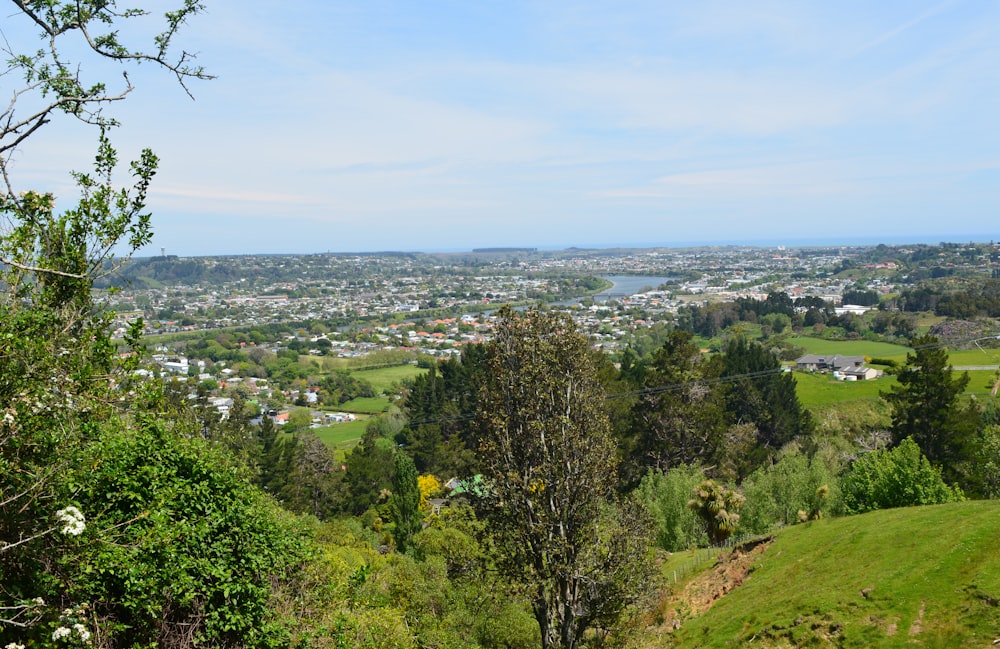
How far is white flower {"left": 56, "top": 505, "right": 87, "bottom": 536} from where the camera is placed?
5.64 m

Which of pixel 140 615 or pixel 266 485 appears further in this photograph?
pixel 266 485

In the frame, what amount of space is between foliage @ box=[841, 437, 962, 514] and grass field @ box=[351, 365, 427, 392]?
68.3 metres

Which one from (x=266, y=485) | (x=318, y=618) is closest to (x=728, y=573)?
(x=318, y=618)

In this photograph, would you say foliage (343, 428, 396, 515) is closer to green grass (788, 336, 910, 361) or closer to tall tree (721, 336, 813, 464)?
tall tree (721, 336, 813, 464)

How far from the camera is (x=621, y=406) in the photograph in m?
35.3

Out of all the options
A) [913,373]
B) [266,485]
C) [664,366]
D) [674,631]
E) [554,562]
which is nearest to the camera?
[554,562]

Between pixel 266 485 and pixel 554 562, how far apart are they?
85.0 feet

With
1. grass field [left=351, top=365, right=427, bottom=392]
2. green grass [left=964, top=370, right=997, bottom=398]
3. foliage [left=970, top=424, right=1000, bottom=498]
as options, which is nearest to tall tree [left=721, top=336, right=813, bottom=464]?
foliage [left=970, top=424, right=1000, bottom=498]

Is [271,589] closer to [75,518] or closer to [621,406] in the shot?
[75,518]

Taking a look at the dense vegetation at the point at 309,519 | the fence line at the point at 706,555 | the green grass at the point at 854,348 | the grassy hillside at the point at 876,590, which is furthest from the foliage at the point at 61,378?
the green grass at the point at 854,348

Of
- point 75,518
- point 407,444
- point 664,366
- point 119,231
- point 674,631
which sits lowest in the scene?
point 407,444

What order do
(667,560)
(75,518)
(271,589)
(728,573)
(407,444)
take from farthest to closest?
(407,444)
(667,560)
(728,573)
(271,589)
(75,518)

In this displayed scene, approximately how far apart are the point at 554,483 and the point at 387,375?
82739mm

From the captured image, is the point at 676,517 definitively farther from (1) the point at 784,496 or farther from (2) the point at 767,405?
(2) the point at 767,405
